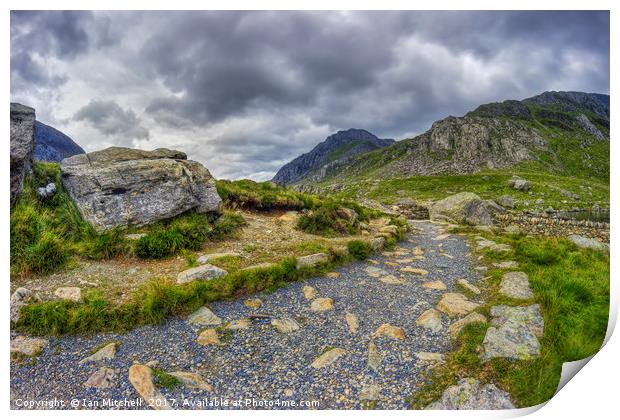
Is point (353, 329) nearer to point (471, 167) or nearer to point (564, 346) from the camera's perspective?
point (564, 346)

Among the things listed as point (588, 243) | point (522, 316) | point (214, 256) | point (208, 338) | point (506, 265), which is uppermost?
point (588, 243)

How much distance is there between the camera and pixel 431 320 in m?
5.97

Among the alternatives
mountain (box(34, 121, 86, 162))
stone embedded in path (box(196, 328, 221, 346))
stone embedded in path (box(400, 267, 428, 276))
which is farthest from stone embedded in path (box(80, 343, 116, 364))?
stone embedded in path (box(400, 267, 428, 276))

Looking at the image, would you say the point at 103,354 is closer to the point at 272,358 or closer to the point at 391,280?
the point at 272,358

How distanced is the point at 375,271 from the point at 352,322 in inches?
130

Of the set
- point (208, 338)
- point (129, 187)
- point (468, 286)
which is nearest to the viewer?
point (208, 338)

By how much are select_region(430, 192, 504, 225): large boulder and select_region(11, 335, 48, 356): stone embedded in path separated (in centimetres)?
1838

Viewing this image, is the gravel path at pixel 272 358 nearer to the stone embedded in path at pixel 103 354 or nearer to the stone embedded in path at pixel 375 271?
the stone embedded in path at pixel 103 354

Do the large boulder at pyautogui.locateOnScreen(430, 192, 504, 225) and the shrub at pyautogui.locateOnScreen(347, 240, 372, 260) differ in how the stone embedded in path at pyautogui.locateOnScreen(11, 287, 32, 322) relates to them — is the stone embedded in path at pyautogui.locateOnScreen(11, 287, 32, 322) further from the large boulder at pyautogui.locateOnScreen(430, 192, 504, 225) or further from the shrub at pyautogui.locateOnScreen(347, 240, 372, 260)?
the large boulder at pyautogui.locateOnScreen(430, 192, 504, 225)

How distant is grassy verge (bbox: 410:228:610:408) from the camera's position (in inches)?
165

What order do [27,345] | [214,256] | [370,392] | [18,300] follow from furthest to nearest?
[214,256] < [18,300] < [27,345] < [370,392]

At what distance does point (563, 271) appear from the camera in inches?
291

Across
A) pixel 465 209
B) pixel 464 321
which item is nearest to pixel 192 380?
pixel 464 321

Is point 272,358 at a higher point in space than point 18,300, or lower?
lower
